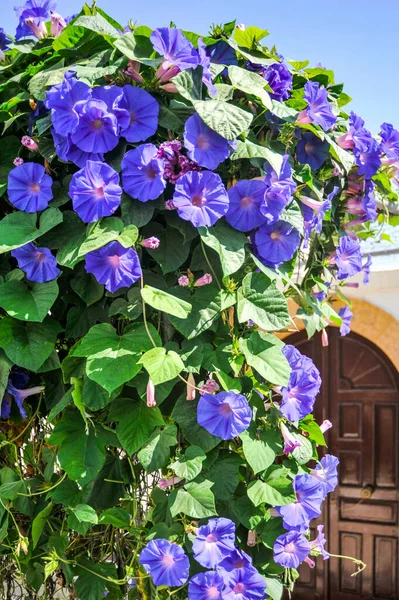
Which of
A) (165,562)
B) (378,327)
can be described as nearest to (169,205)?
(165,562)

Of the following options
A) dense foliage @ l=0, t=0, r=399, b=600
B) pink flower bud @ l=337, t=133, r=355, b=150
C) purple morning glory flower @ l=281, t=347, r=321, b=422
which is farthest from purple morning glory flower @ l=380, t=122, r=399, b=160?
purple morning glory flower @ l=281, t=347, r=321, b=422

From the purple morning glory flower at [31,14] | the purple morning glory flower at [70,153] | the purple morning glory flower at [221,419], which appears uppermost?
the purple morning glory flower at [31,14]

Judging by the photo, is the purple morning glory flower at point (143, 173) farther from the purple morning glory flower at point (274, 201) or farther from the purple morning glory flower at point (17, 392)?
the purple morning glory flower at point (17, 392)

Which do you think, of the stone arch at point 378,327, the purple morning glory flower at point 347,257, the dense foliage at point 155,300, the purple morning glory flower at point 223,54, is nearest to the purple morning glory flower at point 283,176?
the dense foliage at point 155,300

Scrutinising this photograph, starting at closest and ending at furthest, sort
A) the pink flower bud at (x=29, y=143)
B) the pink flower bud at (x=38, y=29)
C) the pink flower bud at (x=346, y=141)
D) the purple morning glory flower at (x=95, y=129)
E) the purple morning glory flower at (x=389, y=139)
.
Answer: the purple morning glory flower at (x=95, y=129), the pink flower bud at (x=29, y=143), the pink flower bud at (x=38, y=29), the pink flower bud at (x=346, y=141), the purple morning glory flower at (x=389, y=139)

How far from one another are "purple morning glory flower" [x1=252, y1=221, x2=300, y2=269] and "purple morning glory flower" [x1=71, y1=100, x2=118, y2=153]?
0.99ft

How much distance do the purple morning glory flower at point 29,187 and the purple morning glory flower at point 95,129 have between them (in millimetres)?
99

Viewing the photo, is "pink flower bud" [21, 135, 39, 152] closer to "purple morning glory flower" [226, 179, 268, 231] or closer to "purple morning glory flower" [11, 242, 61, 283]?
"purple morning glory flower" [11, 242, 61, 283]

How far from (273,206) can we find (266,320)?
200mm

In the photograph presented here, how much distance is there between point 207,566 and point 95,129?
0.74 meters

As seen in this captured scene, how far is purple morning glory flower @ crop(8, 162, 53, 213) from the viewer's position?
1.20m

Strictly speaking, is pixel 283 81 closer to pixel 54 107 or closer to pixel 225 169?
pixel 225 169

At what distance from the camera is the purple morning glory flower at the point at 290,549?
1256mm

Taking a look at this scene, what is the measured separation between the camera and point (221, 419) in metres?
1.17
